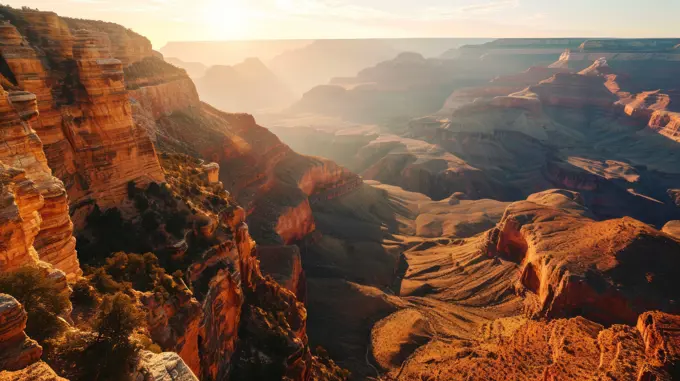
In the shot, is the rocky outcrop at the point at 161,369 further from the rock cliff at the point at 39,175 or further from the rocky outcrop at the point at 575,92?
the rocky outcrop at the point at 575,92

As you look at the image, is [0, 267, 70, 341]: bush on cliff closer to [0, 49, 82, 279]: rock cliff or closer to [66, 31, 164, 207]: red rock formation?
[0, 49, 82, 279]: rock cliff

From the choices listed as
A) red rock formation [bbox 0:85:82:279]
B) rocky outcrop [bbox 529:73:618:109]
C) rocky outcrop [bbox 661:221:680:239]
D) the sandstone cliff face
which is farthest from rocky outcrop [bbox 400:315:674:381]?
rocky outcrop [bbox 529:73:618:109]

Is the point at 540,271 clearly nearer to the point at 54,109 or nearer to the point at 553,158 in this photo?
the point at 54,109

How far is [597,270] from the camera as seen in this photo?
34.0 metres

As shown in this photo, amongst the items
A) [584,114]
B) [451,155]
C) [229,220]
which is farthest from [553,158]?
[229,220]

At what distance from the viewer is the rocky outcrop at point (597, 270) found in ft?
104

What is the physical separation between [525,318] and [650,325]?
14.6m

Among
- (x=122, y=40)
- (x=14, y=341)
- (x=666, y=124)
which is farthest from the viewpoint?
(x=666, y=124)

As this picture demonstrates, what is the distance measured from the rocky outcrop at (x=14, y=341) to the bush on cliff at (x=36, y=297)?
143 cm

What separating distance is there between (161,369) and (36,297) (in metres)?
3.22

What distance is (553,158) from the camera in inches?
4205

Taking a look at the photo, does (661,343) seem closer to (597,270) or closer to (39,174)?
(597,270)

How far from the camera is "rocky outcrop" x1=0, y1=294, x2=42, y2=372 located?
7.00m

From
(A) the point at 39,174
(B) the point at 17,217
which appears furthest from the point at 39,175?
(B) the point at 17,217
